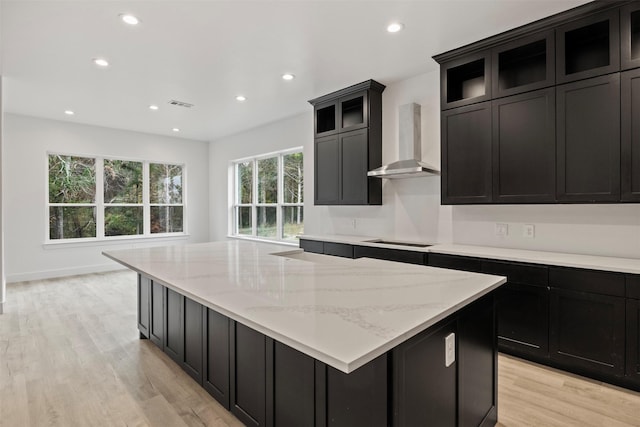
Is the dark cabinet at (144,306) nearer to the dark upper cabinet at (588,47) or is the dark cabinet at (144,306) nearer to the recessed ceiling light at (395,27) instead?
the recessed ceiling light at (395,27)

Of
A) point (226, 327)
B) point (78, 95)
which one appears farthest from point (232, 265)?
point (78, 95)

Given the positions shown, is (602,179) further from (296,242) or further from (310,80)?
(296,242)

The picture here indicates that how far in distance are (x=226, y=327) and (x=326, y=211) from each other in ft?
10.7

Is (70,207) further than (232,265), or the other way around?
(70,207)

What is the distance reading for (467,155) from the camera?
10.4 feet

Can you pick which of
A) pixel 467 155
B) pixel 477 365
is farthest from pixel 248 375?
pixel 467 155

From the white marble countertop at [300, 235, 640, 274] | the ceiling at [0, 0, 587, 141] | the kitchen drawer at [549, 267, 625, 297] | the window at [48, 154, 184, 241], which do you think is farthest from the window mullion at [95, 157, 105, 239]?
the kitchen drawer at [549, 267, 625, 297]

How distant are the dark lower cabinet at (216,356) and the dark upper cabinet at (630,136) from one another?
9.38ft

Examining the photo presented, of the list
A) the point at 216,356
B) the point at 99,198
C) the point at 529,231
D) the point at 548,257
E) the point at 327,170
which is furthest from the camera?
the point at 99,198

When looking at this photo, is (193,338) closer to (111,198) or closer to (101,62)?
(101,62)

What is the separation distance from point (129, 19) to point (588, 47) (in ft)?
12.3

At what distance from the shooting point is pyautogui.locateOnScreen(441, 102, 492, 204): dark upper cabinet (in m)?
3.05

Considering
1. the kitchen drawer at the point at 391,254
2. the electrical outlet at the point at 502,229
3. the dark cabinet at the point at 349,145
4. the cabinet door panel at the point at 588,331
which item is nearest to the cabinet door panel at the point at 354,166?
the dark cabinet at the point at 349,145

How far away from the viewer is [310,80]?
156 inches
